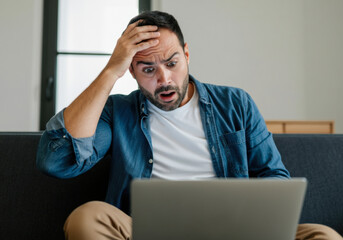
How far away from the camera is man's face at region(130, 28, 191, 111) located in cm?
117

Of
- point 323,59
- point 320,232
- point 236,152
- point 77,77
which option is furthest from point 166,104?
point 323,59

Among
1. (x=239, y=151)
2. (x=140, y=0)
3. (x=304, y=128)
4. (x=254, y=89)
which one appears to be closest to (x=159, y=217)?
(x=239, y=151)

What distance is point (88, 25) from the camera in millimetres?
3641

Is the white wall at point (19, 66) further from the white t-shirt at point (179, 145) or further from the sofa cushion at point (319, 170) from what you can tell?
the sofa cushion at point (319, 170)

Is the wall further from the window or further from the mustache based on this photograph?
the mustache

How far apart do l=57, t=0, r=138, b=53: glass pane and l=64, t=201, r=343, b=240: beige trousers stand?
302cm

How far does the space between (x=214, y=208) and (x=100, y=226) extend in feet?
0.99

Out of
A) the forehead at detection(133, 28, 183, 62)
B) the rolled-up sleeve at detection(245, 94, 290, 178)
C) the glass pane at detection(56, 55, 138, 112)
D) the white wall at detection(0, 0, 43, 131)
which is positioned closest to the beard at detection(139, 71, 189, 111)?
the forehead at detection(133, 28, 183, 62)

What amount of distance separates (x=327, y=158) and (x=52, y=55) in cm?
301

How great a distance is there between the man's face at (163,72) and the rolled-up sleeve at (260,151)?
0.25m

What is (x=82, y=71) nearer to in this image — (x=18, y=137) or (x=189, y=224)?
(x=18, y=137)

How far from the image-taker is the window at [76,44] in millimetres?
A: 3566

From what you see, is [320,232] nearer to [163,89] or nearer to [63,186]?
[163,89]

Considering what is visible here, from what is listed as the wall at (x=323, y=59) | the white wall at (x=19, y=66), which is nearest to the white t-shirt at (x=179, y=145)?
the white wall at (x=19, y=66)
